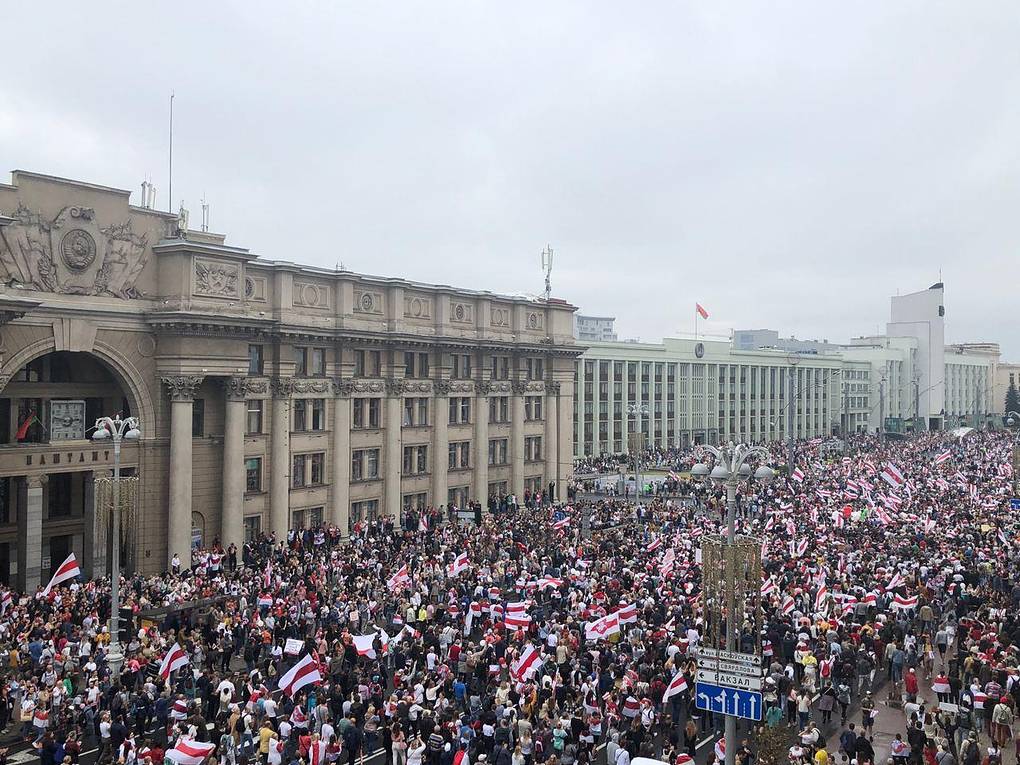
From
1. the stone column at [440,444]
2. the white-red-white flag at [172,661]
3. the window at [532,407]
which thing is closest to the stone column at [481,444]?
the stone column at [440,444]

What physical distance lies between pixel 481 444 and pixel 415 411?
5.96 m

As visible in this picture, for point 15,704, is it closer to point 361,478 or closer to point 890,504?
point 361,478

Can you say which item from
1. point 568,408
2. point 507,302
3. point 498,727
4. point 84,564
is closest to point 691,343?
point 568,408

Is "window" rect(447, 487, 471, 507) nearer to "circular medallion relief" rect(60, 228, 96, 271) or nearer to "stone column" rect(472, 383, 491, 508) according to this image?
"stone column" rect(472, 383, 491, 508)

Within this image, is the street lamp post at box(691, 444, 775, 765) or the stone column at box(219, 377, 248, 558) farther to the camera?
the stone column at box(219, 377, 248, 558)

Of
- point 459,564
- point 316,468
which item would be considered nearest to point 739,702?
point 459,564

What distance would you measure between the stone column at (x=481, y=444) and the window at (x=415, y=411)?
4627 mm

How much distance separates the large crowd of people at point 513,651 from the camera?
775 inches

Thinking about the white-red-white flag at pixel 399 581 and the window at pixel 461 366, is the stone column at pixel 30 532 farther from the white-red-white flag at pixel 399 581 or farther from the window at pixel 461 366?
the window at pixel 461 366

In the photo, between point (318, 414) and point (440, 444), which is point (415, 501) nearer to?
point (440, 444)

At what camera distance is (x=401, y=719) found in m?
20.5

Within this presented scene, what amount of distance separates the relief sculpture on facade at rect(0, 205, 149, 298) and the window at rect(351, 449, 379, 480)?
50.6 ft

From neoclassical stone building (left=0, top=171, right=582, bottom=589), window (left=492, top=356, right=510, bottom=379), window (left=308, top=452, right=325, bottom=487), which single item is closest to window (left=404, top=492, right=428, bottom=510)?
neoclassical stone building (left=0, top=171, right=582, bottom=589)

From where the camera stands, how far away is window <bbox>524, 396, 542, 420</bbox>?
6475 cm
